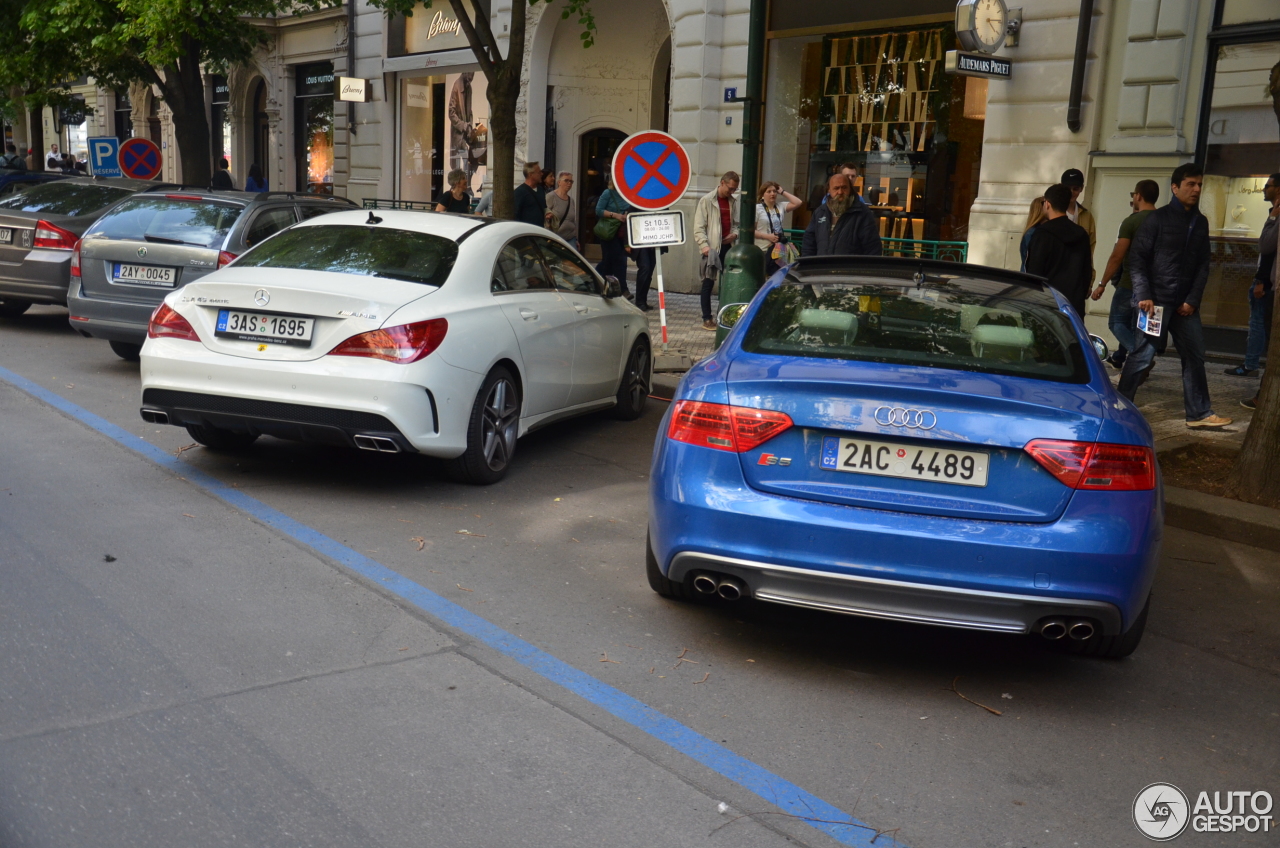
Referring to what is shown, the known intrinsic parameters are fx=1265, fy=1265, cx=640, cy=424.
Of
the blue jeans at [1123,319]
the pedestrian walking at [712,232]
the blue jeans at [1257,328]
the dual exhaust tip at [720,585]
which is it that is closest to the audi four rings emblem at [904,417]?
the dual exhaust tip at [720,585]

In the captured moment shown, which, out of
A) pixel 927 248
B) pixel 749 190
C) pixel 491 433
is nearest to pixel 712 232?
pixel 749 190

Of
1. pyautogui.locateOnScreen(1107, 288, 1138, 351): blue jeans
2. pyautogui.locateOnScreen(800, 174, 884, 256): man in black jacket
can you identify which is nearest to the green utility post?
pyautogui.locateOnScreen(800, 174, 884, 256): man in black jacket

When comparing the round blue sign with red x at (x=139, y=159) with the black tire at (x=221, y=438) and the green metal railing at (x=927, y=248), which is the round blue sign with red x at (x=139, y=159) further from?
the black tire at (x=221, y=438)

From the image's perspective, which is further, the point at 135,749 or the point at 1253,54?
the point at 1253,54

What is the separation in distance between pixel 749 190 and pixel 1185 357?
4.26 metres

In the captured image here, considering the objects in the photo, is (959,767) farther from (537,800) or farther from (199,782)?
(199,782)

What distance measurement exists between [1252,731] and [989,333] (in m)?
1.66

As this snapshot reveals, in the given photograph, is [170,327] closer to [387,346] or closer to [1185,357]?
[387,346]

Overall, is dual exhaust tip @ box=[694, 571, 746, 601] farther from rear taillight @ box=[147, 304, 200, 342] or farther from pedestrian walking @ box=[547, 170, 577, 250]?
pedestrian walking @ box=[547, 170, 577, 250]

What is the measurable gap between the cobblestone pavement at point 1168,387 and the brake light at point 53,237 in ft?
19.2

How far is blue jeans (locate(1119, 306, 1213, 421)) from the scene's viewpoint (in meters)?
8.96

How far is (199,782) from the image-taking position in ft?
11.0

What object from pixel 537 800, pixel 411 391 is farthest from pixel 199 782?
pixel 411 391

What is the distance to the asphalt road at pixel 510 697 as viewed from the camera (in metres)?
3.31
